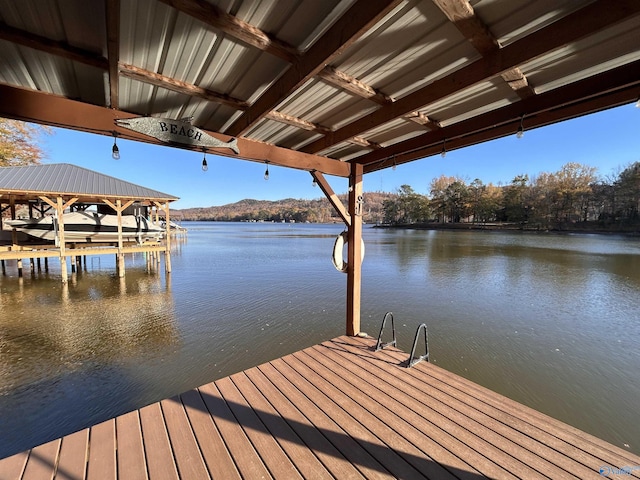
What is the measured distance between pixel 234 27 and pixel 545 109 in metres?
2.07

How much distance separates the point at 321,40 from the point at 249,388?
2.73m

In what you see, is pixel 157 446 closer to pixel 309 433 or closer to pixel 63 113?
pixel 309 433

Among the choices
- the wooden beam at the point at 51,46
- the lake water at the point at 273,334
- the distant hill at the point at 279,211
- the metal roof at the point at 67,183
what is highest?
the distant hill at the point at 279,211

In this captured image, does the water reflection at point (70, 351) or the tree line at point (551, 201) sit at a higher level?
the tree line at point (551, 201)

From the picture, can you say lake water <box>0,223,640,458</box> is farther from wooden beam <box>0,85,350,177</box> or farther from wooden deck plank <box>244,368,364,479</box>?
wooden beam <box>0,85,350,177</box>

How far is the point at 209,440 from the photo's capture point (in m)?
1.83

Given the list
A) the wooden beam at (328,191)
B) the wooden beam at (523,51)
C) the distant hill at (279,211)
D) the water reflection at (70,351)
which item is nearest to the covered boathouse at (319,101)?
the wooden beam at (523,51)

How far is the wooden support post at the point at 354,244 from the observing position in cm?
355

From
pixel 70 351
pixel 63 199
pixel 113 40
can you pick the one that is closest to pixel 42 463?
pixel 113 40

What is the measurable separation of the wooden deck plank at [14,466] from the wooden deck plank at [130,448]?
457 mm

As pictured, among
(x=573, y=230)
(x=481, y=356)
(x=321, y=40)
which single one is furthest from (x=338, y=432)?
(x=573, y=230)

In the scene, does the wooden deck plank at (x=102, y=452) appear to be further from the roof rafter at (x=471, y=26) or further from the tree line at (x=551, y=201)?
the tree line at (x=551, y=201)

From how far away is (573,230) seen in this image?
3822 centimetres

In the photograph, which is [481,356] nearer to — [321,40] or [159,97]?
[321,40]
